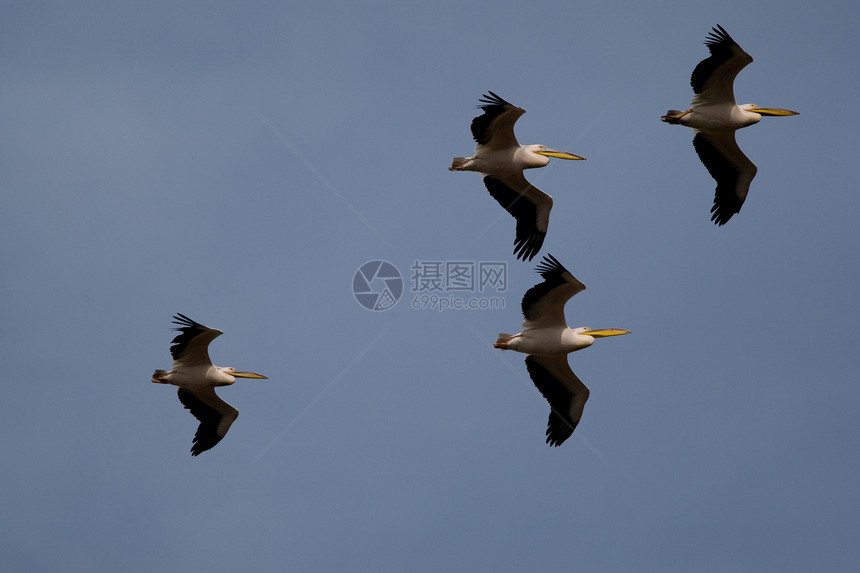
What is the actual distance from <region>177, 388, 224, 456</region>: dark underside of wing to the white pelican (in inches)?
183

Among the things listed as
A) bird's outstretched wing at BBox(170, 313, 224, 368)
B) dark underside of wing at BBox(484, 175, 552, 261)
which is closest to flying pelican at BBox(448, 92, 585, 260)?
dark underside of wing at BBox(484, 175, 552, 261)

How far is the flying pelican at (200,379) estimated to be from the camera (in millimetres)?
20375

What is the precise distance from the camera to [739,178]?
21.9 m

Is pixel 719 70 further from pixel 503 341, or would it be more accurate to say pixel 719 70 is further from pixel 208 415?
pixel 208 415

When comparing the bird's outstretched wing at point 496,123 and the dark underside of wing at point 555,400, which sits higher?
the bird's outstretched wing at point 496,123

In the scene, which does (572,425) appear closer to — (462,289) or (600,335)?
(600,335)

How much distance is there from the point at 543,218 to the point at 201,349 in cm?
573

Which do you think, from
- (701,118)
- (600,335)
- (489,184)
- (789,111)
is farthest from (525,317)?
(789,111)

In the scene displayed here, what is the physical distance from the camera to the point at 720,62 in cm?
2067

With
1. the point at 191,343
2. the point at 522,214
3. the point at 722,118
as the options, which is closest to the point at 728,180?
the point at 722,118

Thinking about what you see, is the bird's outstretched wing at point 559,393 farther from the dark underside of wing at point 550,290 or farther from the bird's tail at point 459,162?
the bird's tail at point 459,162

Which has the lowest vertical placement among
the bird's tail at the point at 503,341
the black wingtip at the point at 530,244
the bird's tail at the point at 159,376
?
the bird's tail at the point at 159,376

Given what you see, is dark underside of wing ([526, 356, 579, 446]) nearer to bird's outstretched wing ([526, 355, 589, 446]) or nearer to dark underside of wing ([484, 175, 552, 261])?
bird's outstretched wing ([526, 355, 589, 446])

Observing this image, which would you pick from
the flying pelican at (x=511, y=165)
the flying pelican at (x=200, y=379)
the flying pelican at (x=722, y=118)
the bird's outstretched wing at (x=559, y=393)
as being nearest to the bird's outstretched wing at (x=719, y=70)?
the flying pelican at (x=722, y=118)
